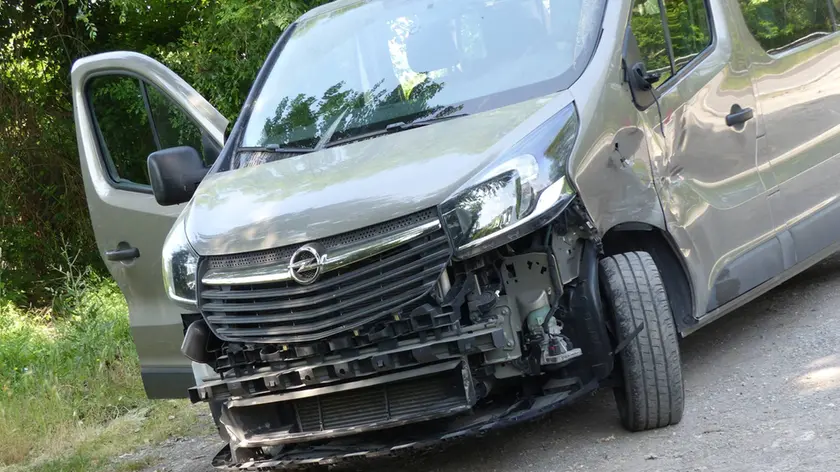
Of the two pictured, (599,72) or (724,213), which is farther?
(724,213)

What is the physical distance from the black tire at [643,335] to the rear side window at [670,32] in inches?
38.2

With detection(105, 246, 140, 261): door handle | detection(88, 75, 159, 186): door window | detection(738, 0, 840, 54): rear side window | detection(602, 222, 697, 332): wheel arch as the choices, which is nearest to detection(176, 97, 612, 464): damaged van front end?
detection(602, 222, 697, 332): wheel arch

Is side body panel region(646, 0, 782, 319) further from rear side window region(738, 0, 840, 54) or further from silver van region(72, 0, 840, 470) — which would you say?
rear side window region(738, 0, 840, 54)

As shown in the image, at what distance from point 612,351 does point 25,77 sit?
457 inches

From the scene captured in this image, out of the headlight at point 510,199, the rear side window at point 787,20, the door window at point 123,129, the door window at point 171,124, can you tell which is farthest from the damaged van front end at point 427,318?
the rear side window at point 787,20

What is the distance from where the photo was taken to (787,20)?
19.3ft

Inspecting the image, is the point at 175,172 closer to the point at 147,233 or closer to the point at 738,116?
the point at 147,233

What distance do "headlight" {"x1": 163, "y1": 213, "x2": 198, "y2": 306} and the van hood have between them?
0.16 feet

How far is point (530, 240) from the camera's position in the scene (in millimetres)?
3873

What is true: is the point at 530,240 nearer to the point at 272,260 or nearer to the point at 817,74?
the point at 272,260

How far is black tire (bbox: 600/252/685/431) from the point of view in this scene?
411 centimetres

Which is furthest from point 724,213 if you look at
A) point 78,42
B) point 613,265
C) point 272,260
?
point 78,42

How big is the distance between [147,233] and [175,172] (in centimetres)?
73

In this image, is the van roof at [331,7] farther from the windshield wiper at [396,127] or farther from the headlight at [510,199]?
the headlight at [510,199]
